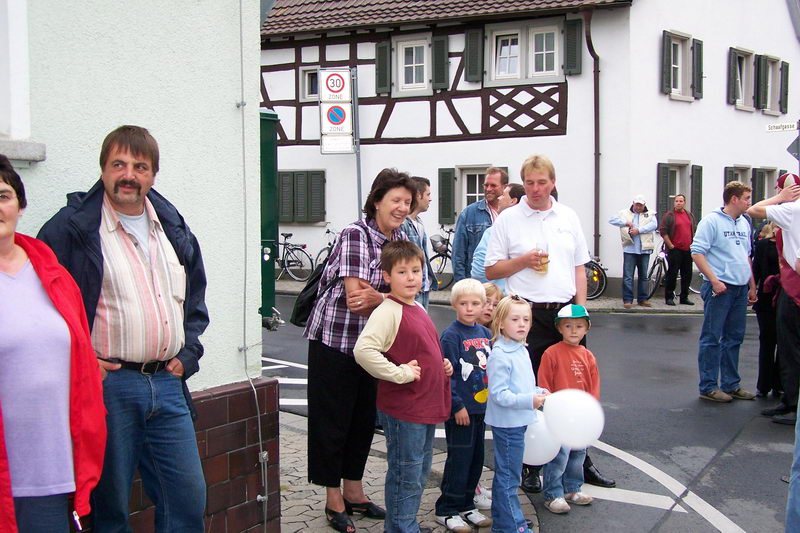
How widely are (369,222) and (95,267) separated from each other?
169cm

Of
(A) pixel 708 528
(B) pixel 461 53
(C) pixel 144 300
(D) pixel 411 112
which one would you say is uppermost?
(B) pixel 461 53

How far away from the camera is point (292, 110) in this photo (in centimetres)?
2150

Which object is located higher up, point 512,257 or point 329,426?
point 512,257

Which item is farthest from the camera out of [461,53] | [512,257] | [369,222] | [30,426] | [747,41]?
[747,41]

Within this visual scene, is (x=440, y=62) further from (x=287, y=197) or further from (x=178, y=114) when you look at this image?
(x=178, y=114)

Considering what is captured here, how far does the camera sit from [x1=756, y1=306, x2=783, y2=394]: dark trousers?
778 cm

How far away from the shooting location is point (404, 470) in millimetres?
3977

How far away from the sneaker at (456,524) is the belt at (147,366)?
201 centimetres

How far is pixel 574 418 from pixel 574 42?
14.6 metres

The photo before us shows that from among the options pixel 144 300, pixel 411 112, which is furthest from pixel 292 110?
pixel 144 300

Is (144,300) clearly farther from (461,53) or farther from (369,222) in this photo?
(461,53)

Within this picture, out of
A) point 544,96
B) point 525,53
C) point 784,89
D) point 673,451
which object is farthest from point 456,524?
point 784,89

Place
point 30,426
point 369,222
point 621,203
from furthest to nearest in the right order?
point 621,203 → point 369,222 → point 30,426

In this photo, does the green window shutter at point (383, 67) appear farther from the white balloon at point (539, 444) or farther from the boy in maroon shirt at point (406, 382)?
the boy in maroon shirt at point (406, 382)
